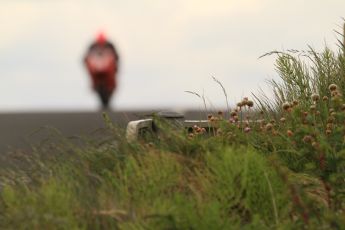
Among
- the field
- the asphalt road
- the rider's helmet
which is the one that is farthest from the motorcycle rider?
the field

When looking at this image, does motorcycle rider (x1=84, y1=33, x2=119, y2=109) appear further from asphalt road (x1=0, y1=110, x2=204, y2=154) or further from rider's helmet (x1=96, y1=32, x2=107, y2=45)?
asphalt road (x1=0, y1=110, x2=204, y2=154)

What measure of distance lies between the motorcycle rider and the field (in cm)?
1989

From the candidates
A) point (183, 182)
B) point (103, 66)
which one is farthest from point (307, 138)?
point (103, 66)

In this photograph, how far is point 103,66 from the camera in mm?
26578

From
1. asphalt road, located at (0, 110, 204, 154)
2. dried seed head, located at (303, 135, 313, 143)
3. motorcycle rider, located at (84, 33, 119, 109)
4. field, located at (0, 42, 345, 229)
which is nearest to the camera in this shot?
field, located at (0, 42, 345, 229)

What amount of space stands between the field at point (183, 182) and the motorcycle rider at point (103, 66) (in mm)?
19886

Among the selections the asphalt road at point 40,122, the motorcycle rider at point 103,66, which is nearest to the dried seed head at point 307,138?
the asphalt road at point 40,122

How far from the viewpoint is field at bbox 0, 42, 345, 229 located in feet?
15.1

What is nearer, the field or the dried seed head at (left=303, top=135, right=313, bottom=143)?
the field

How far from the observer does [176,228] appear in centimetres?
452

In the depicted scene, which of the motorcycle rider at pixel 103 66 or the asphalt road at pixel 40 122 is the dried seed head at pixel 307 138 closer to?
the asphalt road at pixel 40 122

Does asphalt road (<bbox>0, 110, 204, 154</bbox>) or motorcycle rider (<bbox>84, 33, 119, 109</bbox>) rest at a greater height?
motorcycle rider (<bbox>84, 33, 119, 109</bbox>)

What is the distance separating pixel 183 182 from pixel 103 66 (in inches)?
851

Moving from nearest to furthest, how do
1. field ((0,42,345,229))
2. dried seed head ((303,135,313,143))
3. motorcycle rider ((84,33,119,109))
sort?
field ((0,42,345,229)), dried seed head ((303,135,313,143)), motorcycle rider ((84,33,119,109))
